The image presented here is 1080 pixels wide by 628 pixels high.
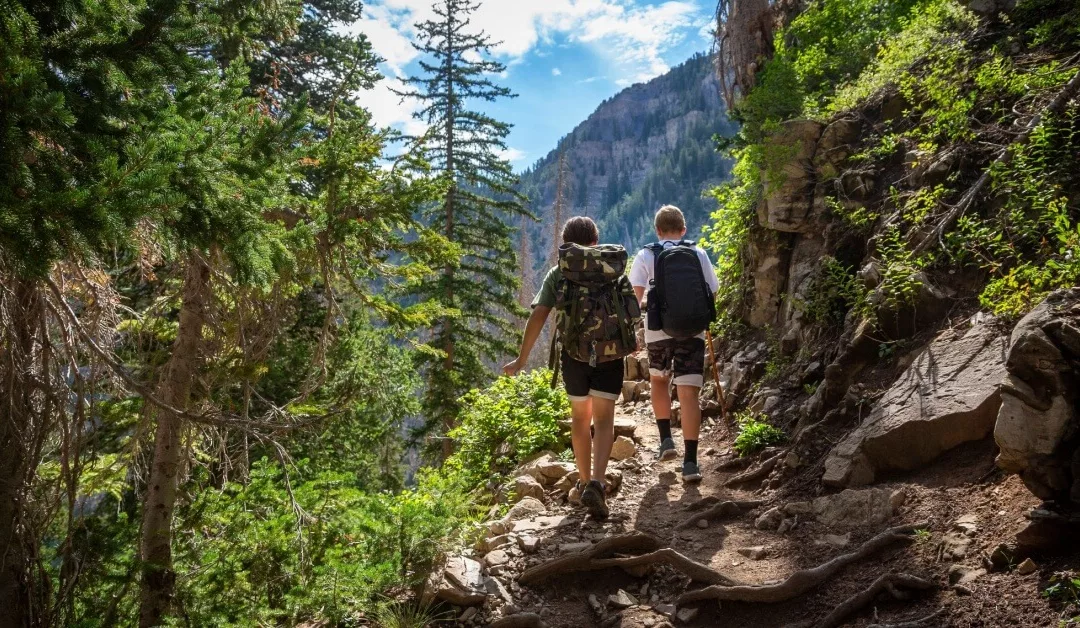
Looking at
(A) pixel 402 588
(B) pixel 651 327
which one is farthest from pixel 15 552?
(B) pixel 651 327

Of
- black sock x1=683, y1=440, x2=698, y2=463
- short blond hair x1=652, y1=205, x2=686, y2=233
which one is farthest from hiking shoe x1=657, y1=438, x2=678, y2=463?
short blond hair x1=652, y1=205, x2=686, y2=233

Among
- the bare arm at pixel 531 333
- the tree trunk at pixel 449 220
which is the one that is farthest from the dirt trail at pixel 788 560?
the tree trunk at pixel 449 220

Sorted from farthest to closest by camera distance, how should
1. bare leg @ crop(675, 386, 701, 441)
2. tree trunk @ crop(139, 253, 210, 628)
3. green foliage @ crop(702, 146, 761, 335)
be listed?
green foliage @ crop(702, 146, 761, 335), bare leg @ crop(675, 386, 701, 441), tree trunk @ crop(139, 253, 210, 628)

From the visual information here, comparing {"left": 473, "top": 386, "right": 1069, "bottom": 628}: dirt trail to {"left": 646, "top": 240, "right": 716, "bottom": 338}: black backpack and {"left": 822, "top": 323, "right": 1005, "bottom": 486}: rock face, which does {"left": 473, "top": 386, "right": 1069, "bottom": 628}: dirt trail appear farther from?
{"left": 646, "top": 240, "right": 716, "bottom": 338}: black backpack

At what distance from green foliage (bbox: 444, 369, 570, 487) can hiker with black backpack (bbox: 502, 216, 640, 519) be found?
5.65 ft

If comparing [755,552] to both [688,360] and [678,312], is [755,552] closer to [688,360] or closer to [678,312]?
[688,360]

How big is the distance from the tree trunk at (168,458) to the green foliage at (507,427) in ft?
8.03

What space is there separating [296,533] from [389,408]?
7.70 metres

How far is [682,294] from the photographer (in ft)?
15.0

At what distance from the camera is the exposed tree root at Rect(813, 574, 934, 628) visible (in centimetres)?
273

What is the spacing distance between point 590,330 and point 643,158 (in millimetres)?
175250

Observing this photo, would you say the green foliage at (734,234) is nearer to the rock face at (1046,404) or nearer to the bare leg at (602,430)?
the bare leg at (602,430)

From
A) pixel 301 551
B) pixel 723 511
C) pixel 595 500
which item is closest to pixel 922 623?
pixel 723 511

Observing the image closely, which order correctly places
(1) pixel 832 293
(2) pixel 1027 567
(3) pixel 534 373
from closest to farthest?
(2) pixel 1027 567 → (1) pixel 832 293 → (3) pixel 534 373
